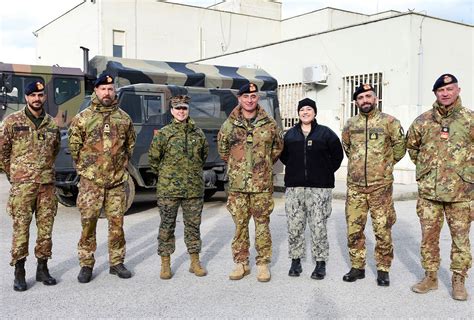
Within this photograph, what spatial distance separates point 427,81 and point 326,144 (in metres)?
8.76

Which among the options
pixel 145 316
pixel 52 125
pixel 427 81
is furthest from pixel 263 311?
pixel 427 81

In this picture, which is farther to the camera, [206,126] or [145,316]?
[206,126]

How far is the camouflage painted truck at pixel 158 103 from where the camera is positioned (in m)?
8.20

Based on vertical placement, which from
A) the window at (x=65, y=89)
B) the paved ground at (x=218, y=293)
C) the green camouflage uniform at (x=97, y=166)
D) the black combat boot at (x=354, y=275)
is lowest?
the paved ground at (x=218, y=293)

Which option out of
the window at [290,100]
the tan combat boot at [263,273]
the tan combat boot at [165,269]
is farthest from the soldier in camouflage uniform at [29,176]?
the window at [290,100]

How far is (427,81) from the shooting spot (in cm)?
1245

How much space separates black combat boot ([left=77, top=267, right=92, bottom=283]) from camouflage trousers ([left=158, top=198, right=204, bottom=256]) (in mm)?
671

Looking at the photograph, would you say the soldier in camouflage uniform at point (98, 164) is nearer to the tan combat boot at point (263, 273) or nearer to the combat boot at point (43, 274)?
the combat boot at point (43, 274)

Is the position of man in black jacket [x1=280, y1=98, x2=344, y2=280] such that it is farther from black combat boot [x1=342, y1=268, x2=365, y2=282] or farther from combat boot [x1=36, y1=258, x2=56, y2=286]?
combat boot [x1=36, y1=258, x2=56, y2=286]

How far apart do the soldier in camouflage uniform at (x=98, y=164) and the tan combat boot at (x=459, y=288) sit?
2.92 m

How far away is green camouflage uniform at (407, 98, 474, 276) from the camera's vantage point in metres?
4.30

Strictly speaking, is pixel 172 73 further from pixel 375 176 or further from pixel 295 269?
A: pixel 375 176

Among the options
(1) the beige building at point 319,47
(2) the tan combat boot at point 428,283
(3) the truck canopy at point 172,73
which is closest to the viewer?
(2) the tan combat boot at point 428,283

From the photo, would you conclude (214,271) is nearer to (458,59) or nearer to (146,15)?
(458,59)
